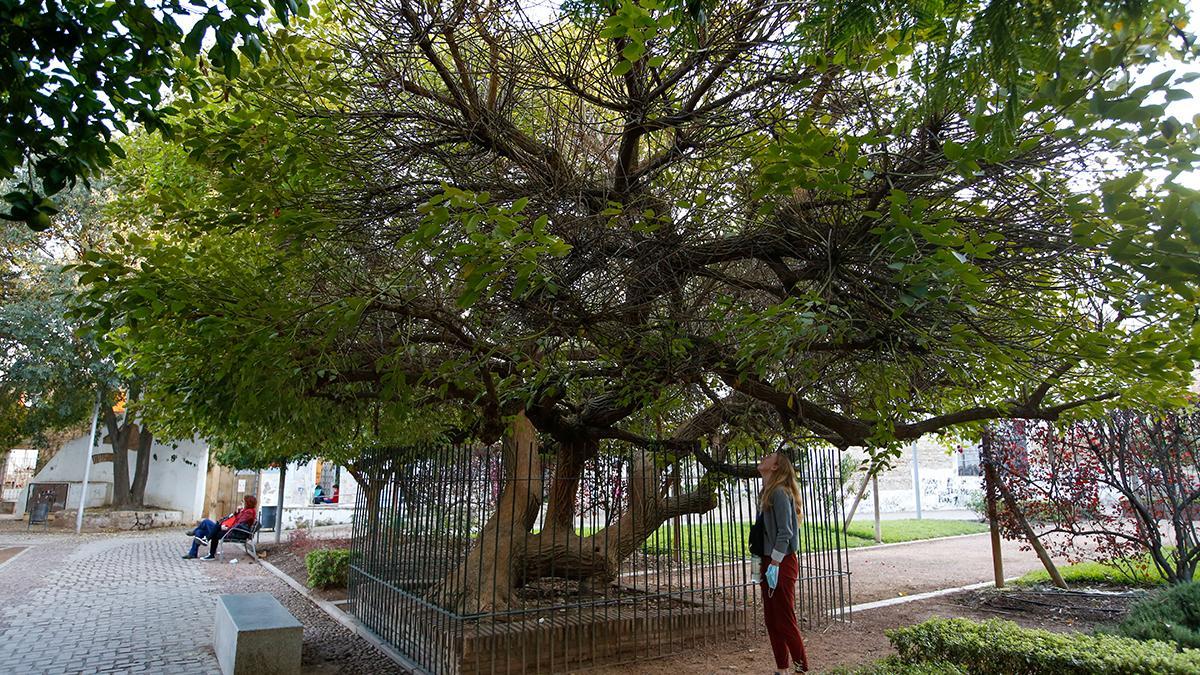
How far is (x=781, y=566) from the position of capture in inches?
231

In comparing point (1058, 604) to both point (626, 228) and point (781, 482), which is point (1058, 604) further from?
point (626, 228)

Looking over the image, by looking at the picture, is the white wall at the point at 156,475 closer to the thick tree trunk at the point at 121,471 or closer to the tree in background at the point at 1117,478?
the thick tree trunk at the point at 121,471

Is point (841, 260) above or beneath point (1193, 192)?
above

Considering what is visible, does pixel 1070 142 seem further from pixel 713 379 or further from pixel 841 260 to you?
pixel 713 379

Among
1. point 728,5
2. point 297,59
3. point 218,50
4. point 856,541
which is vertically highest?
point 728,5

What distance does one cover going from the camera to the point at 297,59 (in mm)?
4477

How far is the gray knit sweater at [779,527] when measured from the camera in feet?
18.7

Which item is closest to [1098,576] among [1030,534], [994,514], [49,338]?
[1030,534]

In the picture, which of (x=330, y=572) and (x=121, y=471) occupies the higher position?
(x=121, y=471)

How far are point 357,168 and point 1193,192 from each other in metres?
4.86

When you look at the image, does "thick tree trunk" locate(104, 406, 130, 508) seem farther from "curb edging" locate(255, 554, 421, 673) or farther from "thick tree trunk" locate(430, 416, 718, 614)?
"thick tree trunk" locate(430, 416, 718, 614)

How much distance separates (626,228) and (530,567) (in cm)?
495

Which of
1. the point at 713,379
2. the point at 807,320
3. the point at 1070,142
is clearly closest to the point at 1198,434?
the point at 713,379

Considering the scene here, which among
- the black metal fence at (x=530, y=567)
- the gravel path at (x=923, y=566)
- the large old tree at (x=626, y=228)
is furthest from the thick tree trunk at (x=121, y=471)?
the gravel path at (x=923, y=566)
